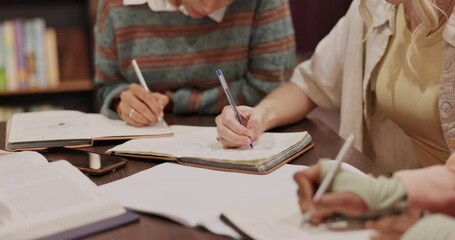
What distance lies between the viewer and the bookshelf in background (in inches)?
109

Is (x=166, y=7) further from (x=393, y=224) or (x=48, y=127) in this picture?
(x=393, y=224)

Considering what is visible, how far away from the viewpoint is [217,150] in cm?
109

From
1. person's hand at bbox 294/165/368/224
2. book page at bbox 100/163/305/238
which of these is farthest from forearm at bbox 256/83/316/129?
person's hand at bbox 294/165/368/224

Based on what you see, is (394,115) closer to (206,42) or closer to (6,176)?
(206,42)

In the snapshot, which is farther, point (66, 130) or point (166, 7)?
point (166, 7)

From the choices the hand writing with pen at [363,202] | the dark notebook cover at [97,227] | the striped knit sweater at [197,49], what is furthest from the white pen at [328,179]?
the striped knit sweater at [197,49]

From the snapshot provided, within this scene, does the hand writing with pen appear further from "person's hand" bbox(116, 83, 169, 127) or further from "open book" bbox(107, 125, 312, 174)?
"person's hand" bbox(116, 83, 169, 127)

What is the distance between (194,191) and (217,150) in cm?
20

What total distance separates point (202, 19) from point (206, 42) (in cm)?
6

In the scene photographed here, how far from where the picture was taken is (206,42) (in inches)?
64.2

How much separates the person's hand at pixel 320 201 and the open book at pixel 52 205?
0.23 meters

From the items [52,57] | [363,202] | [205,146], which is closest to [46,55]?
[52,57]

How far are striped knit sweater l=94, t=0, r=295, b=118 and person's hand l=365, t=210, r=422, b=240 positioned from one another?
97cm

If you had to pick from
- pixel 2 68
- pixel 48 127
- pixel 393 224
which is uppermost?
pixel 393 224
